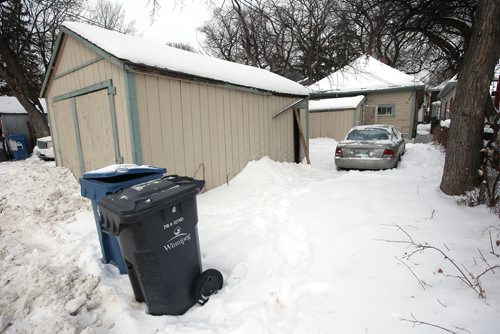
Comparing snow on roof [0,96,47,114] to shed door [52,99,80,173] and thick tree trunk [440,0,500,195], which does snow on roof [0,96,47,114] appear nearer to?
shed door [52,99,80,173]

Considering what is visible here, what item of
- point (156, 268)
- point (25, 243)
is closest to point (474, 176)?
point (156, 268)

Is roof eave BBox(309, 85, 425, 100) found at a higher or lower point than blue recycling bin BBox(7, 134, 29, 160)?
higher

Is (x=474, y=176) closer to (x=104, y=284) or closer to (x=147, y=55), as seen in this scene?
(x=104, y=284)

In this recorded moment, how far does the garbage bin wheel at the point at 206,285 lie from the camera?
2623 mm

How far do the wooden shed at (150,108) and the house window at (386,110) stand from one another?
561 inches

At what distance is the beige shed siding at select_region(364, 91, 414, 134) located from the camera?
18.9m

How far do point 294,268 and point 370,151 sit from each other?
6.00m

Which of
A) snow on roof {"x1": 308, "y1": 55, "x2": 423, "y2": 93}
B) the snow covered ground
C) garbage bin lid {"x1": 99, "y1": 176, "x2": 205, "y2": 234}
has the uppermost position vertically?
snow on roof {"x1": 308, "y1": 55, "x2": 423, "y2": 93}

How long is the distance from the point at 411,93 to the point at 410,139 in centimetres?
312

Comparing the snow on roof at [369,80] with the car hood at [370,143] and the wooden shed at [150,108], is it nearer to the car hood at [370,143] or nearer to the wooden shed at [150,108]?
the car hood at [370,143]

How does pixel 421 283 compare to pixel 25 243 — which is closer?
pixel 421 283

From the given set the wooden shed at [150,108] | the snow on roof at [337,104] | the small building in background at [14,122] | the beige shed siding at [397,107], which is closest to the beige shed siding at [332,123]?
the snow on roof at [337,104]

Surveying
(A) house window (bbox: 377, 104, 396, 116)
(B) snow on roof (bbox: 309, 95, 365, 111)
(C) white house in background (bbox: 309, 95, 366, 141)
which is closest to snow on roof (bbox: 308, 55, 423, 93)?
(A) house window (bbox: 377, 104, 396, 116)

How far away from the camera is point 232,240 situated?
385 cm
